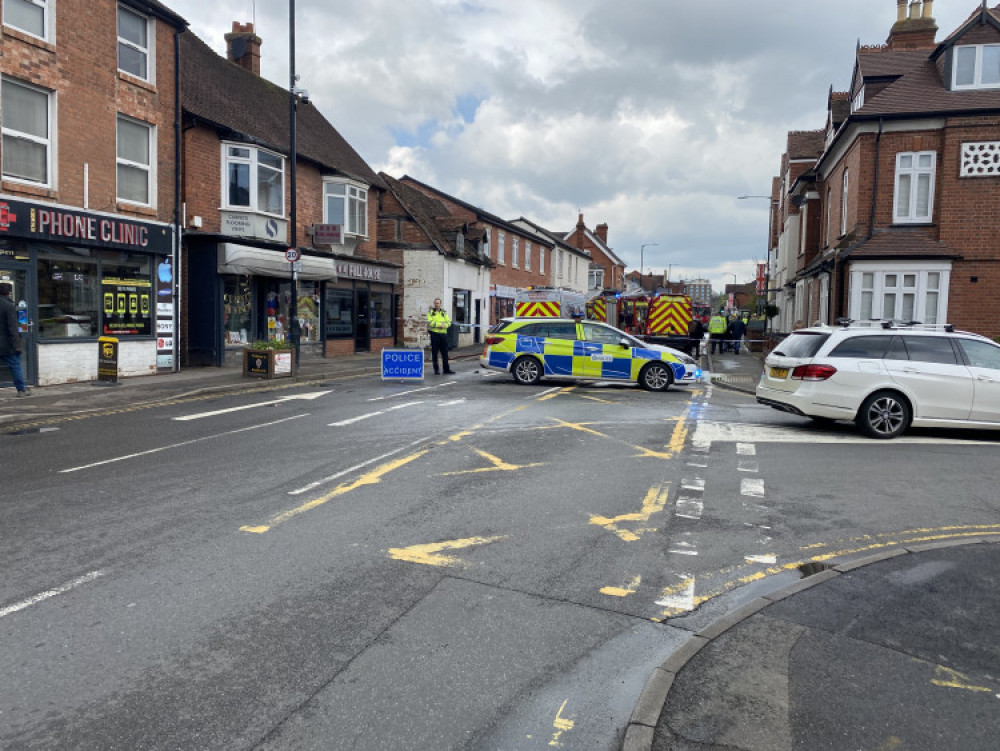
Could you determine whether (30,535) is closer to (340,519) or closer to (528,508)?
(340,519)

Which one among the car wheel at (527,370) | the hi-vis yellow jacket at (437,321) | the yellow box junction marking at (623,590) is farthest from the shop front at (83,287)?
the yellow box junction marking at (623,590)

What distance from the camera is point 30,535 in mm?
5441

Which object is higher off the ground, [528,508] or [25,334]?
[25,334]

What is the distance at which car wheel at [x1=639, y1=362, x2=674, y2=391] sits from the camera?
16297 mm

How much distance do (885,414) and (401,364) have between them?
10.4 metres

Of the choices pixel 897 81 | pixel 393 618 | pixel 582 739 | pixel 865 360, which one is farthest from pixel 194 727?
pixel 897 81

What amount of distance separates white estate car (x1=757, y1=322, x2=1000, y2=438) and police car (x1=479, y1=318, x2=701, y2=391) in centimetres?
552

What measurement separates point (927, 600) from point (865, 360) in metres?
6.85

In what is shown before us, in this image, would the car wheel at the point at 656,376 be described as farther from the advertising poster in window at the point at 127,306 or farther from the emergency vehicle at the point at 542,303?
the emergency vehicle at the point at 542,303

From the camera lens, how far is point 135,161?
17188 mm

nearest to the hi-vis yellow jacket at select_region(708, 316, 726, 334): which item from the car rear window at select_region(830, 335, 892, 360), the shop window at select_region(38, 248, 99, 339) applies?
the car rear window at select_region(830, 335, 892, 360)

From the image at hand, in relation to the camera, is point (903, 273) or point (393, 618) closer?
point (393, 618)

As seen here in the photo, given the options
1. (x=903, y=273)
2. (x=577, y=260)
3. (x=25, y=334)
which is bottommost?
(x=25, y=334)

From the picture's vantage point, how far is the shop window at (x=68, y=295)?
48.6ft
